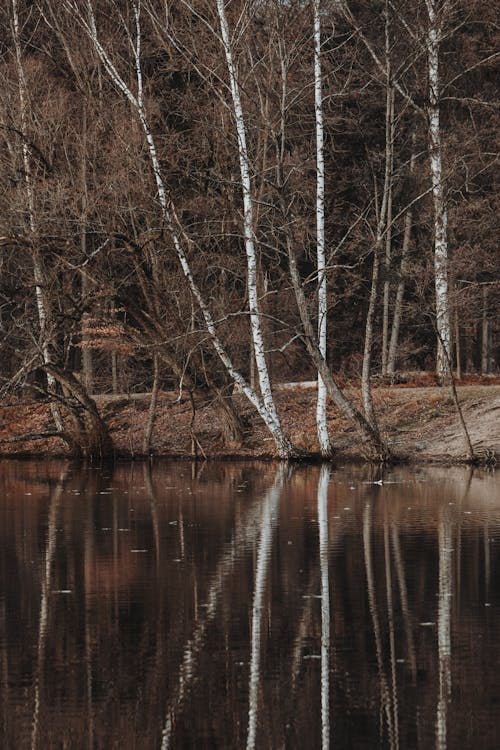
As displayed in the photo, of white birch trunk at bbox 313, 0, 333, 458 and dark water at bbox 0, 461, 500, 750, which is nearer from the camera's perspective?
dark water at bbox 0, 461, 500, 750

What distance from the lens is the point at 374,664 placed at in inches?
370

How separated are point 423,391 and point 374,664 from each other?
2428 centimetres

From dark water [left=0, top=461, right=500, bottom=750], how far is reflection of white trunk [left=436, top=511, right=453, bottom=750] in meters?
0.03

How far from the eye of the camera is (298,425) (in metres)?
32.6

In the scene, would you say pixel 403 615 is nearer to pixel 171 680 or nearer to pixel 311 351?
pixel 171 680

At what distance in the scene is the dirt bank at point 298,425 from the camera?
29856 millimetres

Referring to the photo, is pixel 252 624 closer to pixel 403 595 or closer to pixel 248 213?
pixel 403 595

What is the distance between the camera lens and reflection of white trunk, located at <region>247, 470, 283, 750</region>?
816cm

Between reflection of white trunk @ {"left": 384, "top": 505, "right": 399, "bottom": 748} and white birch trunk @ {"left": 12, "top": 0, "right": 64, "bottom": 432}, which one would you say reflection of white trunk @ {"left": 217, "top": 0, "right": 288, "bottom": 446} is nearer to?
white birch trunk @ {"left": 12, "top": 0, "right": 64, "bottom": 432}

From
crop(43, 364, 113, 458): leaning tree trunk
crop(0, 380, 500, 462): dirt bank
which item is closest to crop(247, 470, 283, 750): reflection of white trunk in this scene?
crop(0, 380, 500, 462): dirt bank

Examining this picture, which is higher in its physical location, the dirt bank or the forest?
the forest

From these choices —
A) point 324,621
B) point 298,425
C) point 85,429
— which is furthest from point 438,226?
point 324,621

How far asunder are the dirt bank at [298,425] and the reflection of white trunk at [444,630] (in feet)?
41.9

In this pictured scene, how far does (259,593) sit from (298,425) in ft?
66.5
